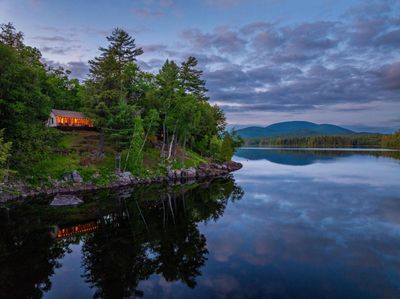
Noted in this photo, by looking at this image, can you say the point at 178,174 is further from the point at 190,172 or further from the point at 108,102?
the point at 108,102

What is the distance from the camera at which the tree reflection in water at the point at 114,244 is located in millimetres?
15777

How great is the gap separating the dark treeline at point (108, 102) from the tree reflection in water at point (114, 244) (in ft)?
27.7

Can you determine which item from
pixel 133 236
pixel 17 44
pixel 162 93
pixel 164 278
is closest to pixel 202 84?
pixel 162 93

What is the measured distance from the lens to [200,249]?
68.4 feet

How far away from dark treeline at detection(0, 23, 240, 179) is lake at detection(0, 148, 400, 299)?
966cm

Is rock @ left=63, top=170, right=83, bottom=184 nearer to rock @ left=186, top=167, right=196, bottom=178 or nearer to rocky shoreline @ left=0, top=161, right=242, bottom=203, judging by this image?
rocky shoreline @ left=0, top=161, right=242, bottom=203

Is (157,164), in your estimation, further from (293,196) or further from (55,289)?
(55,289)

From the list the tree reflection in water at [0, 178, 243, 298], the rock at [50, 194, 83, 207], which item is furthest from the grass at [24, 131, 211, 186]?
the tree reflection in water at [0, 178, 243, 298]

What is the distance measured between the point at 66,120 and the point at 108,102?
2058cm

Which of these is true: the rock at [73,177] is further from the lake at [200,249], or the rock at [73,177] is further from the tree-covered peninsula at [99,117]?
the lake at [200,249]

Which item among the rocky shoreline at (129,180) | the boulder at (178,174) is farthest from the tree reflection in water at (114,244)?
the boulder at (178,174)

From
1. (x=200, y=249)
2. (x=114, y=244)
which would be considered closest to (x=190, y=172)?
(x=114, y=244)

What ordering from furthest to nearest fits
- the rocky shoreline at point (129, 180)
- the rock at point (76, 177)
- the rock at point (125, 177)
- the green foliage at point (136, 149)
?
1. the green foliage at point (136, 149)
2. the rock at point (125, 177)
3. the rock at point (76, 177)
4. the rocky shoreline at point (129, 180)

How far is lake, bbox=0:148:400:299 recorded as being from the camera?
15.2 metres
